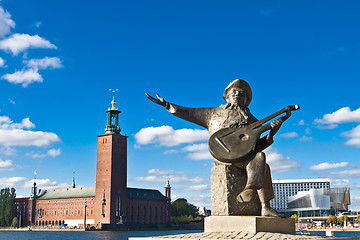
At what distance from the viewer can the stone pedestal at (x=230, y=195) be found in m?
6.40

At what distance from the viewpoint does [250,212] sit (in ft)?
21.1

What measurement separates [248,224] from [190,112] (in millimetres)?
2039

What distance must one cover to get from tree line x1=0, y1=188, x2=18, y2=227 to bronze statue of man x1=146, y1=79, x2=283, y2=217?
311 feet

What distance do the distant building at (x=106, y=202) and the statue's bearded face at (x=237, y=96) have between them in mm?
81053

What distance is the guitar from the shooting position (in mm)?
6348

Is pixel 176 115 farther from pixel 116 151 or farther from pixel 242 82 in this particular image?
pixel 116 151

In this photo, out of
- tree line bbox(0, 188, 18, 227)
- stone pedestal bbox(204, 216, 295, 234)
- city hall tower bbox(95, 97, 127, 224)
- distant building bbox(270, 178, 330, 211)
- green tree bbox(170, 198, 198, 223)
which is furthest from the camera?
distant building bbox(270, 178, 330, 211)

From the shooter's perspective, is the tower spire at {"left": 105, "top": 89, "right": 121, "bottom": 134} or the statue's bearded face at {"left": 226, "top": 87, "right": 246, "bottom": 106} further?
the tower spire at {"left": 105, "top": 89, "right": 121, "bottom": 134}

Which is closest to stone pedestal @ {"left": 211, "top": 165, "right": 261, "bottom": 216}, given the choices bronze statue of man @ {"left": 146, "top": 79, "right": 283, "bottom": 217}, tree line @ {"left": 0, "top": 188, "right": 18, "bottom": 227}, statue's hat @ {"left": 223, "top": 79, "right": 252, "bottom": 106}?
bronze statue of man @ {"left": 146, "top": 79, "right": 283, "bottom": 217}

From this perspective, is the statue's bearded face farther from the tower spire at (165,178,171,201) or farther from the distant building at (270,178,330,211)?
the distant building at (270,178,330,211)

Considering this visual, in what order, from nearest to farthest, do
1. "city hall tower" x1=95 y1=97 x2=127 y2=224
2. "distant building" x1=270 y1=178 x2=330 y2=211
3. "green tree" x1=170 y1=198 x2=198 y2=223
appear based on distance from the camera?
"city hall tower" x1=95 y1=97 x2=127 y2=224 < "green tree" x1=170 y1=198 x2=198 y2=223 < "distant building" x1=270 y1=178 x2=330 y2=211

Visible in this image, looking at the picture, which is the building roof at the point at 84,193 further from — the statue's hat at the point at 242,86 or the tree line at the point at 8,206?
the statue's hat at the point at 242,86

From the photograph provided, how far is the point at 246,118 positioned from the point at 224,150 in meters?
0.77

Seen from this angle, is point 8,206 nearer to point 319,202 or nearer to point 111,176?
point 111,176
